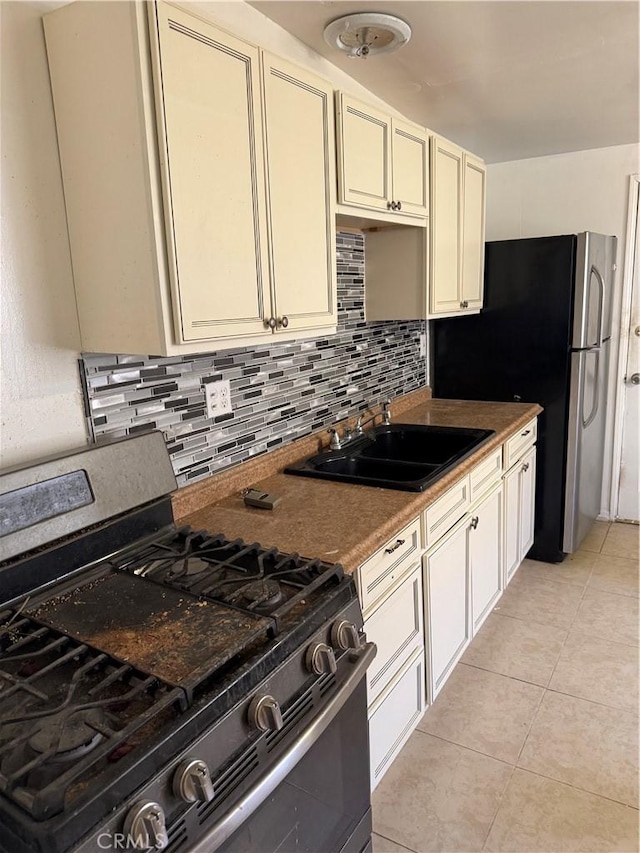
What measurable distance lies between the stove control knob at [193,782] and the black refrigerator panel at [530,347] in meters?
2.64

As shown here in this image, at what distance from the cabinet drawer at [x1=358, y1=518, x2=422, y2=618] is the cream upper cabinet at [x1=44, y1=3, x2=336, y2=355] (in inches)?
26.0

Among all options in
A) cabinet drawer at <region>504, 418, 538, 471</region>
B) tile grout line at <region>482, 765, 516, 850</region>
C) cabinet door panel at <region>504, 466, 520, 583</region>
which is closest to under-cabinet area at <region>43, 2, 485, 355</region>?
cabinet drawer at <region>504, 418, 538, 471</region>

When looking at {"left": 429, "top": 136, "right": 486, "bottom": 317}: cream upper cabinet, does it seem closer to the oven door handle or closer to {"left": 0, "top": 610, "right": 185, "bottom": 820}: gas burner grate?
the oven door handle

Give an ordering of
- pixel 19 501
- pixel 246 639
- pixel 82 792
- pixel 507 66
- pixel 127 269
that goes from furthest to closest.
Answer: pixel 507 66
pixel 127 269
pixel 19 501
pixel 246 639
pixel 82 792

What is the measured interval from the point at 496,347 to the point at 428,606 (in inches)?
66.8

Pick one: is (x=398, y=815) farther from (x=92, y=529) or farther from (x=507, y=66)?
(x=507, y=66)

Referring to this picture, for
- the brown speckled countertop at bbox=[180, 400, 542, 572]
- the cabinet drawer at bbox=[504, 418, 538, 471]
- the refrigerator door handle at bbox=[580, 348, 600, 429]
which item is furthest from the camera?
the refrigerator door handle at bbox=[580, 348, 600, 429]

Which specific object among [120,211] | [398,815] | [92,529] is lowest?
[398,815]

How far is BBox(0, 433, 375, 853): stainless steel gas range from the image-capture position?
2.52 feet

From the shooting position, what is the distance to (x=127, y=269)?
1.29 m

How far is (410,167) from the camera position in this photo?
219 cm

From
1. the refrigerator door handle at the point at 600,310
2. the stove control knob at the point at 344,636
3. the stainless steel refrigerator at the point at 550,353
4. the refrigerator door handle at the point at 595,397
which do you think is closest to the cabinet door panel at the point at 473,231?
the stainless steel refrigerator at the point at 550,353

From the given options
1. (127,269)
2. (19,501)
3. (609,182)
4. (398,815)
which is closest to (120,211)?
(127,269)

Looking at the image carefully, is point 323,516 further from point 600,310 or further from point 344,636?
point 600,310
